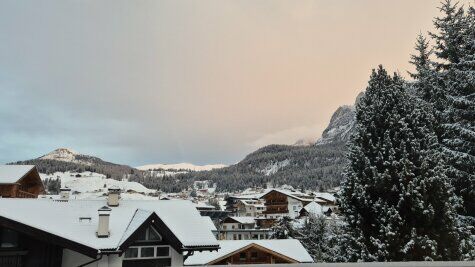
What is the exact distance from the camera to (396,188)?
17297 mm

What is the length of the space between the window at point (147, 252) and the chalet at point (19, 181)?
23616 millimetres

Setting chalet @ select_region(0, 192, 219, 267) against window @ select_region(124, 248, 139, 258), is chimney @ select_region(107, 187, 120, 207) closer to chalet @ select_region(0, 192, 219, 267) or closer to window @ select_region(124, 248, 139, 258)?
chalet @ select_region(0, 192, 219, 267)

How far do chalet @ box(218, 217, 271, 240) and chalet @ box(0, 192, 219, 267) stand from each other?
185 ft

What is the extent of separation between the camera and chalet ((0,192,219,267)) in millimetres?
19906

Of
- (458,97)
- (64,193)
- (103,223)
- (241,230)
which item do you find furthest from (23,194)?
(241,230)

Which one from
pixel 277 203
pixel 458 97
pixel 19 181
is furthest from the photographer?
pixel 277 203

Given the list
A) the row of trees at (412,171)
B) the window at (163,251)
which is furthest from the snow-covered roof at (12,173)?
the row of trees at (412,171)

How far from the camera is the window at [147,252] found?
2206 cm

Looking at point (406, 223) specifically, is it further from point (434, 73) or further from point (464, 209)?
point (434, 73)

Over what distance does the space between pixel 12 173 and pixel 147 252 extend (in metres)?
26.4

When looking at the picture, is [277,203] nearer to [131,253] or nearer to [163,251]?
[163,251]

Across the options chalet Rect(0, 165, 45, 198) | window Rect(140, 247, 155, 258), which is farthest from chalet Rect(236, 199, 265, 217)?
window Rect(140, 247, 155, 258)

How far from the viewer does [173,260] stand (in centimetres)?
2262

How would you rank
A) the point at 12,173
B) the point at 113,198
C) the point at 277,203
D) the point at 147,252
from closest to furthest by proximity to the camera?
the point at 147,252
the point at 113,198
the point at 12,173
the point at 277,203
